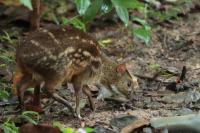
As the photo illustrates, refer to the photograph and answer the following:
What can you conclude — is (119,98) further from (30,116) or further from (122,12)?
(122,12)

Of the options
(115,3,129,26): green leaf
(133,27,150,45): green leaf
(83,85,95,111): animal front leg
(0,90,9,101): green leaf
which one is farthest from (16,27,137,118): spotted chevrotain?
(133,27,150,45): green leaf

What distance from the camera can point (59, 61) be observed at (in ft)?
15.0

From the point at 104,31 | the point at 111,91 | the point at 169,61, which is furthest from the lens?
the point at 104,31

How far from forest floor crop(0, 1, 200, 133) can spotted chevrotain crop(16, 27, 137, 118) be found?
172mm

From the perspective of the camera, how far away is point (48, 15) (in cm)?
759

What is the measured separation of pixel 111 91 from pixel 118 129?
101 cm

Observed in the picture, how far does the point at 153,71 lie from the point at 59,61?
176cm

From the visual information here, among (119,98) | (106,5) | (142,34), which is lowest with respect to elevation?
(119,98)

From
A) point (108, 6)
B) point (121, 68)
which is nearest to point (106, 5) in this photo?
point (108, 6)

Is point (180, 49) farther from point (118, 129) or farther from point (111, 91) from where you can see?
point (118, 129)

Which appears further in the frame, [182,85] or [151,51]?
[151,51]

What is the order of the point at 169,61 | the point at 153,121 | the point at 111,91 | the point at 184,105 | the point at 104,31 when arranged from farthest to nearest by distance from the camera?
the point at 104,31
the point at 169,61
the point at 111,91
the point at 184,105
the point at 153,121

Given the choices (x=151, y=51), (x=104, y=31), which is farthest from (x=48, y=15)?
(x=151, y=51)

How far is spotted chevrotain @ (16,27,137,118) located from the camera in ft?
14.9
